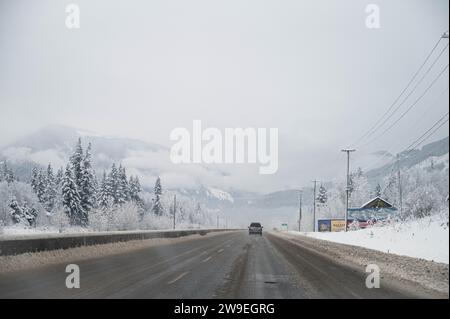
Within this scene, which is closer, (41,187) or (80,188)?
(80,188)

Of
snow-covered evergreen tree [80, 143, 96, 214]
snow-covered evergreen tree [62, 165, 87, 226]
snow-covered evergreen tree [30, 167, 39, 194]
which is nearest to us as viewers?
snow-covered evergreen tree [62, 165, 87, 226]

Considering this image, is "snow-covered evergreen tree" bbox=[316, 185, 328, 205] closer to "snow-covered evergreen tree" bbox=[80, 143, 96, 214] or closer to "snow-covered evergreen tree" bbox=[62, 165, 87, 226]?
"snow-covered evergreen tree" bbox=[80, 143, 96, 214]

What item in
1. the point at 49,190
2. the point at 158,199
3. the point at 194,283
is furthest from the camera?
the point at 158,199

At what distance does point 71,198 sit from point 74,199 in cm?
52

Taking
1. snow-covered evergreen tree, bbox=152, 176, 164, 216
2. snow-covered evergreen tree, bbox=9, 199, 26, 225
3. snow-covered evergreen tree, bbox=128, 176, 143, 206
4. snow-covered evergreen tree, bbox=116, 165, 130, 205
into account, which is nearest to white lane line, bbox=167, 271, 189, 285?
snow-covered evergreen tree, bbox=9, 199, 26, 225

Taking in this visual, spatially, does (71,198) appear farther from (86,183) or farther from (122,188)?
(122,188)

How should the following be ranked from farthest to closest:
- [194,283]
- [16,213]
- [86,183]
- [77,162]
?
[86,183] → [77,162] → [16,213] → [194,283]

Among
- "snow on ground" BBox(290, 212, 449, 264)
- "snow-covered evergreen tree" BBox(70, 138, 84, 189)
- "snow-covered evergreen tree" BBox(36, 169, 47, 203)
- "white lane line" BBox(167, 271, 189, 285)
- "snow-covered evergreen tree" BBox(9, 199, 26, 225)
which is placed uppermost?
"snow-covered evergreen tree" BBox(70, 138, 84, 189)

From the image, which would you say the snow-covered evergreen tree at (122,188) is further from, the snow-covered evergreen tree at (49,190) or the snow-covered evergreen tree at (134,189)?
the snow-covered evergreen tree at (49,190)

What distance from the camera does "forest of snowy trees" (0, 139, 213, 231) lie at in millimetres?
75250

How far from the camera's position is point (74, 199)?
7669 cm

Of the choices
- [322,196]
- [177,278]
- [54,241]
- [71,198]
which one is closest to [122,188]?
[71,198]
